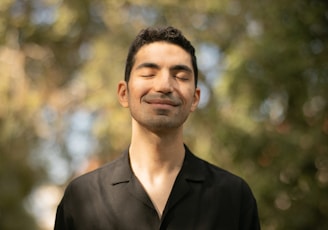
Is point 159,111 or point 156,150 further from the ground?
point 159,111

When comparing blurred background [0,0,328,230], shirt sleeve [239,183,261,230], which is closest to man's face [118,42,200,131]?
shirt sleeve [239,183,261,230]

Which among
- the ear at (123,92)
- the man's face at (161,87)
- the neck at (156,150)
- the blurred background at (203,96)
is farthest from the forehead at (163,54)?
the blurred background at (203,96)

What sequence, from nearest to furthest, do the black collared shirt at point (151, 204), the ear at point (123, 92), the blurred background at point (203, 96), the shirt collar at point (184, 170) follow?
1. the black collared shirt at point (151, 204)
2. the shirt collar at point (184, 170)
3. the ear at point (123, 92)
4. the blurred background at point (203, 96)

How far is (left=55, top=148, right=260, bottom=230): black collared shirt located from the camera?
2.61m

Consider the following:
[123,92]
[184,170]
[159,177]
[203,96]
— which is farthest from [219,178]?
[203,96]

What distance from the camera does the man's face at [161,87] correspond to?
2629mm

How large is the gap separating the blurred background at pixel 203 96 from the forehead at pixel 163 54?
212 inches

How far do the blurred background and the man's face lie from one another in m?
5.43

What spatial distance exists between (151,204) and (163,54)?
646 millimetres

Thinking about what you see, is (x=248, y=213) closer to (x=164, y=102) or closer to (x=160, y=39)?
(x=164, y=102)

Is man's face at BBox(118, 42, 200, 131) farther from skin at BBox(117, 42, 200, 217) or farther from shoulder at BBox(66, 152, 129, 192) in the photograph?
shoulder at BBox(66, 152, 129, 192)

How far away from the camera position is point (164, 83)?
2.64 meters

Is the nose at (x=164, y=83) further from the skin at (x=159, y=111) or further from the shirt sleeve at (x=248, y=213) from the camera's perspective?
the shirt sleeve at (x=248, y=213)

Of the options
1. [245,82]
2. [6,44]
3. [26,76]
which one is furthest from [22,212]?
[245,82]
